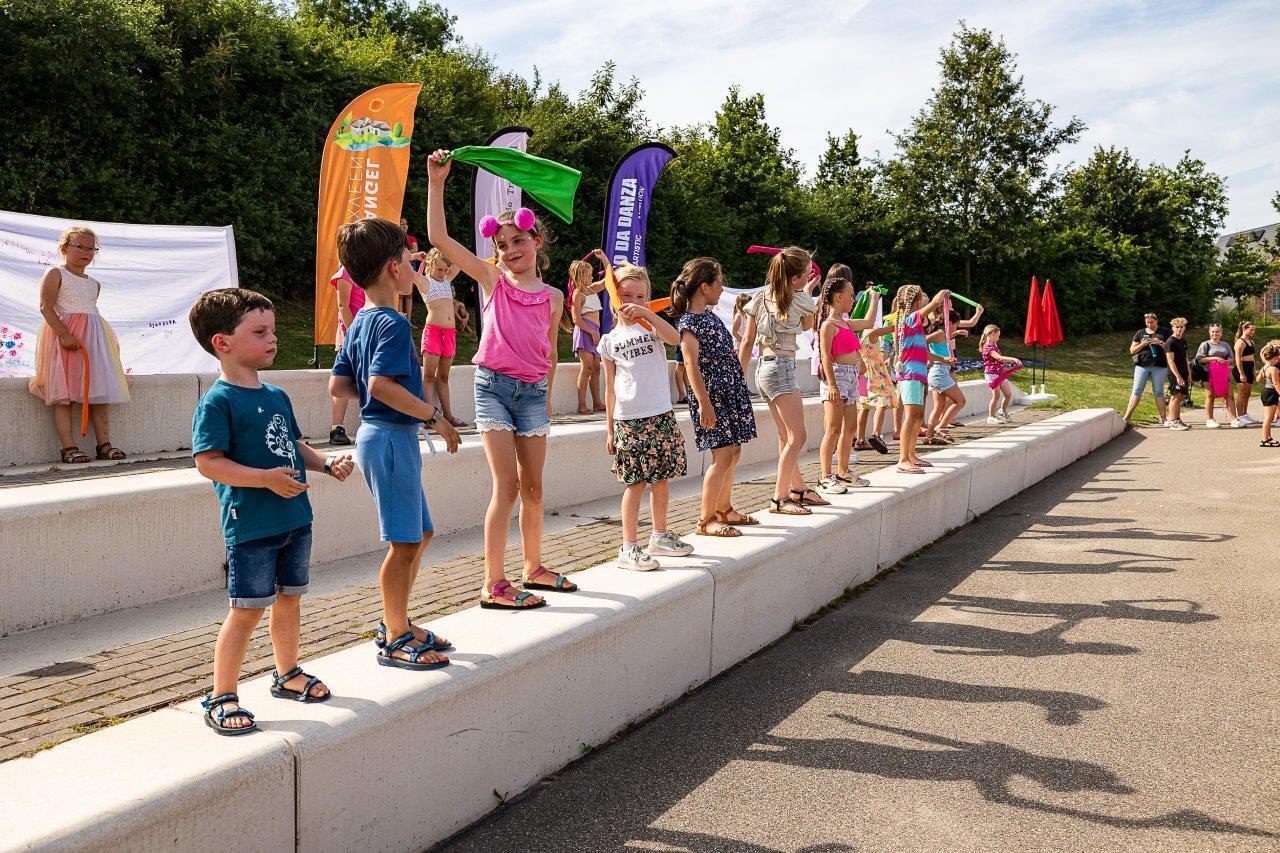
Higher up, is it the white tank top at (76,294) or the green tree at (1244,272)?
the green tree at (1244,272)

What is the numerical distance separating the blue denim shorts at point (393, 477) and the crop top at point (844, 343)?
5.37m

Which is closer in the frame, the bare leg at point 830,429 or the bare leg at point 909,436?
the bare leg at point 830,429

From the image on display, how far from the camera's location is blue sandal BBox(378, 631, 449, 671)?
350 cm

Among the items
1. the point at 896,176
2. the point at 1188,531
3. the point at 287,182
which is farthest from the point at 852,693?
the point at 896,176

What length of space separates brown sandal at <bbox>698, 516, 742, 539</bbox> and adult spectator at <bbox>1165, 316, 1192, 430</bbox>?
1530 cm

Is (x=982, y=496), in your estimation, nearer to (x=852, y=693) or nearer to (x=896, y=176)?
(x=852, y=693)

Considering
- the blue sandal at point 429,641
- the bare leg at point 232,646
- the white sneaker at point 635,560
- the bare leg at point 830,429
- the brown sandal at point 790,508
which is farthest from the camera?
the bare leg at point 830,429

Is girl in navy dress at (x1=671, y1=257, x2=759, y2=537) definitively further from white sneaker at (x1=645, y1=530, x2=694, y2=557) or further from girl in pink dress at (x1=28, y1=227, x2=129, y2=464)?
girl in pink dress at (x1=28, y1=227, x2=129, y2=464)

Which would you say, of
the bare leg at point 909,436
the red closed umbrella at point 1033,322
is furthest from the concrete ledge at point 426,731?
the red closed umbrella at point 1033,322

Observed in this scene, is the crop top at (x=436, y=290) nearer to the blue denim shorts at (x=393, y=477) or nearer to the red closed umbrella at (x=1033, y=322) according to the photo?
the blue denim shorts at (x=393, y=477)

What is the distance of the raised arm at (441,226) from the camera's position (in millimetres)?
4100

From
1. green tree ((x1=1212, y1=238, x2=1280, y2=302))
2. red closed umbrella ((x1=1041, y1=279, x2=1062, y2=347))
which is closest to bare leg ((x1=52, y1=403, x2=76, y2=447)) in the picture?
red closed umbrella ((x1=1041, y1=279, x2=1062, y2=347))

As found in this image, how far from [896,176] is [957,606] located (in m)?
31.7

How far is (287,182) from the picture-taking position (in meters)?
17.1
